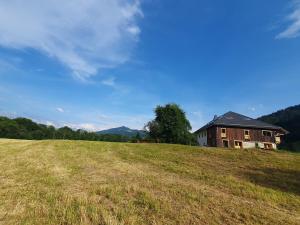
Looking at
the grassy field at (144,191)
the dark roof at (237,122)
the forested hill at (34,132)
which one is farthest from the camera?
the forested hill at (34,132)

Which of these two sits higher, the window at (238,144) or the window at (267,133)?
the window at (267,133)

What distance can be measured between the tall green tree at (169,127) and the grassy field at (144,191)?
44544 millimetres

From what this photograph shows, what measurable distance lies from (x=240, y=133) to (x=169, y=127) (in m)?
16.4

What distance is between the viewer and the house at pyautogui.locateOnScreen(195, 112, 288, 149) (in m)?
65.9

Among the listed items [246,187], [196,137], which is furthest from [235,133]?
[246,187]

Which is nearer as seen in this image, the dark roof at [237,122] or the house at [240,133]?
the house at [240,133]

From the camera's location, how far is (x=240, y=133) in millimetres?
67125

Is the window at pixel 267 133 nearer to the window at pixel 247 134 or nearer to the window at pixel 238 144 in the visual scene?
the window at pixel 247 134

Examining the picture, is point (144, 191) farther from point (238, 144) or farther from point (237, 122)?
point (237, 122)


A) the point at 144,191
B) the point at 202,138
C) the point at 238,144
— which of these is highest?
the point at 202,138

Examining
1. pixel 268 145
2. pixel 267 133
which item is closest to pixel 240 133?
pixel 267 133

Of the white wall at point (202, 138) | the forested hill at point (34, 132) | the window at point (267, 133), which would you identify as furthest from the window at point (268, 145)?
the forested hill at point (34, 132)

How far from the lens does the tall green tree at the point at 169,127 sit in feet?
234

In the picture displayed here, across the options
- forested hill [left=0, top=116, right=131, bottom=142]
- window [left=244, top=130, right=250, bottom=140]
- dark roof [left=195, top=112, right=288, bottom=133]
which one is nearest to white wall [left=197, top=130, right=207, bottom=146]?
dark roof [left=195, top=112, right=288, bottom=133]
